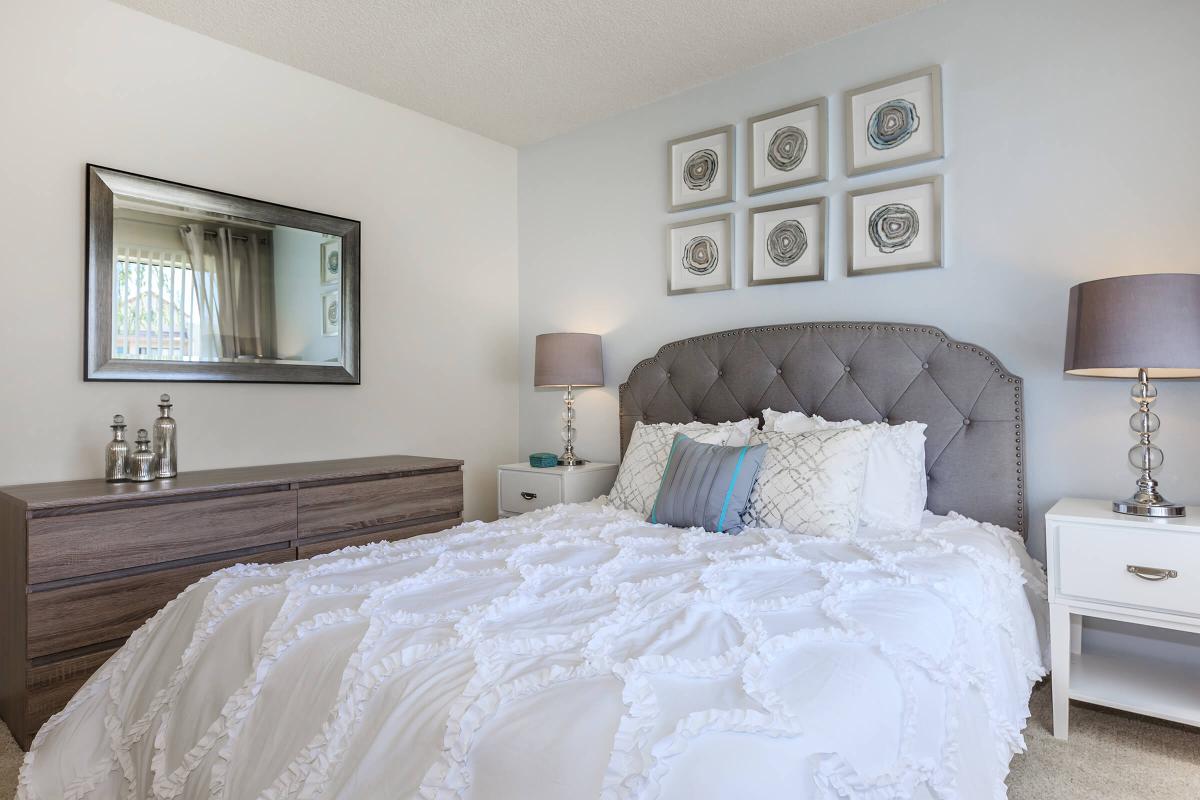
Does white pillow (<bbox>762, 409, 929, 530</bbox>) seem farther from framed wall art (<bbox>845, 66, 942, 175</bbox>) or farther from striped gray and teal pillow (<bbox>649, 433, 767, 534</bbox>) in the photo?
framed wall art (<bbox>845, 66, 942, 175</bbox>)

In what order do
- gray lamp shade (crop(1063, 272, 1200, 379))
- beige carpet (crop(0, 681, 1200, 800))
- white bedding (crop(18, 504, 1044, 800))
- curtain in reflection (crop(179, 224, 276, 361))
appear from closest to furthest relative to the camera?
white bedding (crop(18, 504, 1044, 800)) → beige carpet (crop(0, 681, 1200, 800)) → gray lamp shade (crop(1063, 272, 1200, 379)) → curtain in reflection (crop(179, 224, 276, 361))

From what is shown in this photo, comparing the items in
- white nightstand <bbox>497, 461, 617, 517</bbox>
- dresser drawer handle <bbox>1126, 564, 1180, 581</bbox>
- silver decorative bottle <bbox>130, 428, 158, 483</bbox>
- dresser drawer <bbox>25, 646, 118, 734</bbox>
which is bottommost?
dresser drawer <bbox>25, 646, 118, 734</bbox>

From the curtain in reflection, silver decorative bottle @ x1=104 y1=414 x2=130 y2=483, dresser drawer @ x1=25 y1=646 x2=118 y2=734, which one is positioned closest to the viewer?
dresser drawer @ x1=25 y1=646 x2=118 y2=734

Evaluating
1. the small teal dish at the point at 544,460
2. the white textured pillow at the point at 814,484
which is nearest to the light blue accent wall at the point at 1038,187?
the white textured pillow at the point at 814,484

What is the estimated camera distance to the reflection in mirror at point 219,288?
2643mm

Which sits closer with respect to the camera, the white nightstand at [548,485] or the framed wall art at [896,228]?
the framed wall art at [896,228]

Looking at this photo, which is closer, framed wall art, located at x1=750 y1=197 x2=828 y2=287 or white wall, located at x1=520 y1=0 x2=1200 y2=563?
white wall, located at x1=520 y1=0 x2=1200 y2=563

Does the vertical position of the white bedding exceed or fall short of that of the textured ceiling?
it falls short

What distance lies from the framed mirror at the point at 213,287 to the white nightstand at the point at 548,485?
925 millimetres

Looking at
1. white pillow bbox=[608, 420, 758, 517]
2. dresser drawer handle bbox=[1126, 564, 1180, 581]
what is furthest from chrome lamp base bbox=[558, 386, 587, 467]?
dresser drawer handle bbox=[1126, 564, 1180, 581]

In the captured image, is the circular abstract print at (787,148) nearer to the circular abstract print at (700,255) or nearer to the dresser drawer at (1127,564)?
the circular abstract print at (700,255)

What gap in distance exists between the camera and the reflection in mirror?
2643 millimetres

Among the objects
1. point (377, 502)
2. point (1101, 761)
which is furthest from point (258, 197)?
point (1101, 761)

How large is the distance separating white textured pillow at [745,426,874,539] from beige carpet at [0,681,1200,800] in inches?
30.7
